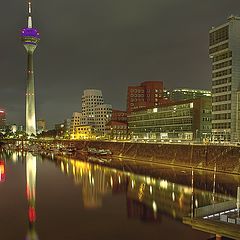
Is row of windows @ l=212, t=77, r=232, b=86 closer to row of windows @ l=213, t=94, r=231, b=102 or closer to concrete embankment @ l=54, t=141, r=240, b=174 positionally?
row of windows @ l=213, t=94, r=231, b=102

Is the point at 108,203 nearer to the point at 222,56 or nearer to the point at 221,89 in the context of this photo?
the point at 221,89

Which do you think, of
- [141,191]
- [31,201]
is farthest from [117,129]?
[31,201]

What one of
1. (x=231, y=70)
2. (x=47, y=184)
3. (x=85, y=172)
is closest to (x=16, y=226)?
(x=47, y=184)

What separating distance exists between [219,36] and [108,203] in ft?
223

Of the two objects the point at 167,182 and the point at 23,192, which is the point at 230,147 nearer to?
the point at 167,182

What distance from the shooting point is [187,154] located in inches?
2928

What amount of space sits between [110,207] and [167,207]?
676cm

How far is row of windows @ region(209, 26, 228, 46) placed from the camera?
300 ft

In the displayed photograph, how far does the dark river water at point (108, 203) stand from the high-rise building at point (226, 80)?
2931cm

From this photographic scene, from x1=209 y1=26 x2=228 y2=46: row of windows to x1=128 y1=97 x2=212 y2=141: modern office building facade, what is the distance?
19.3 metres

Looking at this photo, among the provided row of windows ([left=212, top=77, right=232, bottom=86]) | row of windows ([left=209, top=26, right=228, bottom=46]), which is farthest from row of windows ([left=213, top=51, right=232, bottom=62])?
row of windows ([left=212, top=77, right=232, bottom=86])

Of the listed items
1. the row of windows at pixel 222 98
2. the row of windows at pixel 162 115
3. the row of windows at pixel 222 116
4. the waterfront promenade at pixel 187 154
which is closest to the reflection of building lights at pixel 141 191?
the waterfront promenade at pixel 187 154

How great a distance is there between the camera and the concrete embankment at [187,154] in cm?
6150

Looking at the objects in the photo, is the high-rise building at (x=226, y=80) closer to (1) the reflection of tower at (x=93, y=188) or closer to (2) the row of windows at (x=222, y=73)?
(2) the row of windows at (x=222, y=73)
